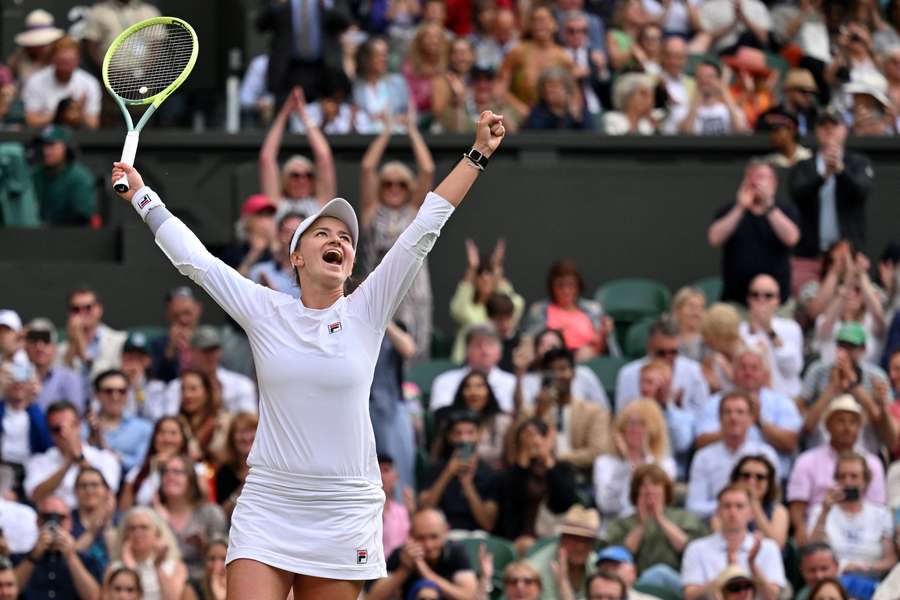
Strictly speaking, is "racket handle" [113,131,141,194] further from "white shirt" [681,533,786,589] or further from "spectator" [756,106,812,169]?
"spectator" [756,106,812,169]

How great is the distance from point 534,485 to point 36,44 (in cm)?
598

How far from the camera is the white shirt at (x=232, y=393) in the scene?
41.8 ft

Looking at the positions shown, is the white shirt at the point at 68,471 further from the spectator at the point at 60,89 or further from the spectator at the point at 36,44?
the spectator at the point at 36,44

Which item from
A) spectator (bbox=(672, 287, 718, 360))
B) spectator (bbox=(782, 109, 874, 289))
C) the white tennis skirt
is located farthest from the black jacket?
the white tennis skirt

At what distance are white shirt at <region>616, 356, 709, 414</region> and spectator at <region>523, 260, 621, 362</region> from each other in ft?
2.65

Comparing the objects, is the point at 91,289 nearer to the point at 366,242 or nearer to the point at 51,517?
the point at 366,242

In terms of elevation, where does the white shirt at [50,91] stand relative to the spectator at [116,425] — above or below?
above

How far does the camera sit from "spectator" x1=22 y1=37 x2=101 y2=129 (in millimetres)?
15469

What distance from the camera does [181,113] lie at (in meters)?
17.7

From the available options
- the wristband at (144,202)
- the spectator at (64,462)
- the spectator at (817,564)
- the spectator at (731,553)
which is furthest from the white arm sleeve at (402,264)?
the spectator at (64,462)

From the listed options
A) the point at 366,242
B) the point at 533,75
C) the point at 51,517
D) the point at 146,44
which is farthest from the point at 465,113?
the point at 146,44

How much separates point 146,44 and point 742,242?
269 inches

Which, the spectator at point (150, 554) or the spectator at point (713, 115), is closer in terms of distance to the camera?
the spectator at point (150, 554)

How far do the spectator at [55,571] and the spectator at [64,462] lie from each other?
1.93 feet
